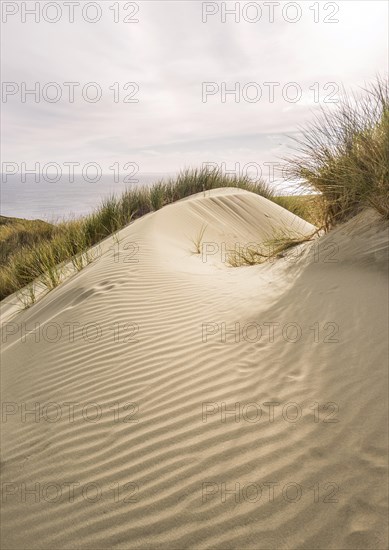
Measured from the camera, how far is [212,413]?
2.44 m

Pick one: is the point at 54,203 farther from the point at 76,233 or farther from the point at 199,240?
the point at 199,240

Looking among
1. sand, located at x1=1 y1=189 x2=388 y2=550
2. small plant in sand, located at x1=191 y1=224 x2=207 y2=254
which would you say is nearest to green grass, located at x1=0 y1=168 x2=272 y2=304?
small plant in sand, located at x1=191 y1=224 x2=207 y2=254

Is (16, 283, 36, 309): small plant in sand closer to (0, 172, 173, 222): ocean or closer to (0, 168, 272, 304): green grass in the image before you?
(0, 168, 272, 304): green grass

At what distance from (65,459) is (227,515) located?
3.55 ft

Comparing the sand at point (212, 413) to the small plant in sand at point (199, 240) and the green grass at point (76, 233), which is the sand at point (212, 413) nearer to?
the small plant in sand at point (199, 240)

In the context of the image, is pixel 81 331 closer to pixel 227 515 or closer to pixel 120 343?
pixel 120 343

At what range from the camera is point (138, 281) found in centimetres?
509

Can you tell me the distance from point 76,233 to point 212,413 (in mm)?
8685

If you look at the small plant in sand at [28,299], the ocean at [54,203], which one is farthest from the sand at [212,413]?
the ocean at [54,203]

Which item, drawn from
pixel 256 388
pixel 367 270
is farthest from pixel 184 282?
pixel 256 388

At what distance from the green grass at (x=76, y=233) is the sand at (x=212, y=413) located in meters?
3.41

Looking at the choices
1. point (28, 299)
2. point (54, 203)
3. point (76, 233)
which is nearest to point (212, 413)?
point (28, 299)

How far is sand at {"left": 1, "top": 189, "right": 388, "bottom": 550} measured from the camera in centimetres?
180

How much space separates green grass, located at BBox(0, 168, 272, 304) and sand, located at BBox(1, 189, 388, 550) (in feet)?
11.2
